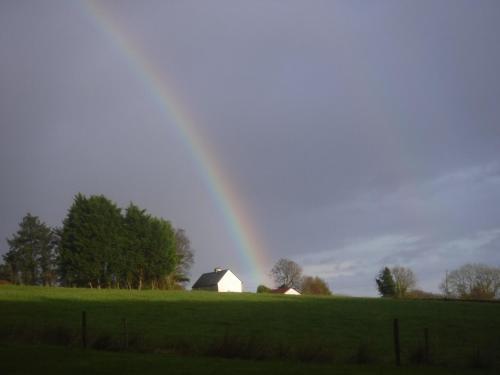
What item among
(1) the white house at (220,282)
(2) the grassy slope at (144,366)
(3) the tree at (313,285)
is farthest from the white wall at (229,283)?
(2) the grassy slope at (144,366)

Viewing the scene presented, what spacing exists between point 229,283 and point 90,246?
170 ft

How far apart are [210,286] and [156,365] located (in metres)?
117

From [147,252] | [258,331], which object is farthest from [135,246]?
[258,331]

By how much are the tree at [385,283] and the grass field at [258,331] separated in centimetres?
5698

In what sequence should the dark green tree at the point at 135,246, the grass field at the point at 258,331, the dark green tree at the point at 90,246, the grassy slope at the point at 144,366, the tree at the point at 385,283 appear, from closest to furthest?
the grassy slope at the point at 144,366 → the grass field at the point at 258,331 → the dark green tree at the point at 90,246 → the dark green tree at the point at 135,246 → the tree at the point at 385,283

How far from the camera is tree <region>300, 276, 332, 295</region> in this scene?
5743 inches

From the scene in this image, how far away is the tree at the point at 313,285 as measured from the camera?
146 m

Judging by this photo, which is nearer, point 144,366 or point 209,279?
point 144,366

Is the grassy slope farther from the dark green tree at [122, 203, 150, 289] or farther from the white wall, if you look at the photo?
the white wall

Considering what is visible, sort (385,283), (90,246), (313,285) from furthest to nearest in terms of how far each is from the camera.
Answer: (313,285) < (385,283) < (90,246)

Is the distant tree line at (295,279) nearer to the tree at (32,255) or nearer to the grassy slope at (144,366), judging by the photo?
the tree at (32,255)

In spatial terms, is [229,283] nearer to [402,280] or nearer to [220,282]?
[220,282]

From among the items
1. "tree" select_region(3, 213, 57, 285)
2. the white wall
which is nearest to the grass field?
"tree" select_region(3, 213, 57, 285)

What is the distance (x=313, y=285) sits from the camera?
483 ft
